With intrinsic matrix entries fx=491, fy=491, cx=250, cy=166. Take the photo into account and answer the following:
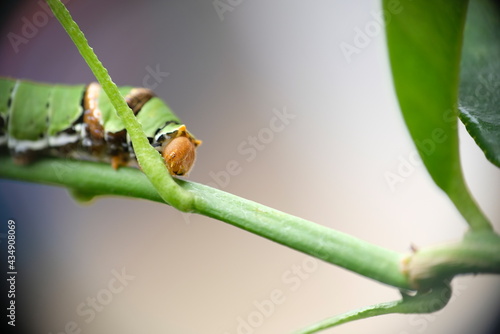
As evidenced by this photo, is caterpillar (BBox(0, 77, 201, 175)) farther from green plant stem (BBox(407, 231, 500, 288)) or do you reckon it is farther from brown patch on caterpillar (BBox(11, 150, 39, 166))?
green plant stem (BBox(407, 231, 500, 288))

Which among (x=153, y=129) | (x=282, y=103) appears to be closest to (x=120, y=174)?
(x=153, y=129)

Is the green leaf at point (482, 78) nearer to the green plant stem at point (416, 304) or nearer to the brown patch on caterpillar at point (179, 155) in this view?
the green plant stem at point (416, 304)

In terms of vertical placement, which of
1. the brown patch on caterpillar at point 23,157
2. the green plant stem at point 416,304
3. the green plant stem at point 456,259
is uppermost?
the brown patch on caterpillar at point 23,157

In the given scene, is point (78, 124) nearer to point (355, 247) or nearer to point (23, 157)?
point (23, 157)

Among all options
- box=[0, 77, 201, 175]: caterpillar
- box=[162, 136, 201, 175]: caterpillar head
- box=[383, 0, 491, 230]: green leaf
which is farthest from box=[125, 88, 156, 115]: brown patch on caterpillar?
box=[383, 0, 491, 230]: green leaf

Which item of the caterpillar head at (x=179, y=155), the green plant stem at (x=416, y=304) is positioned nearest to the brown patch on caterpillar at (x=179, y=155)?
the caterpillar head at (x=179, y=155)

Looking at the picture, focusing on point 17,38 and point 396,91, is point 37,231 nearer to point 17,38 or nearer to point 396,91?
A: point 17,38
